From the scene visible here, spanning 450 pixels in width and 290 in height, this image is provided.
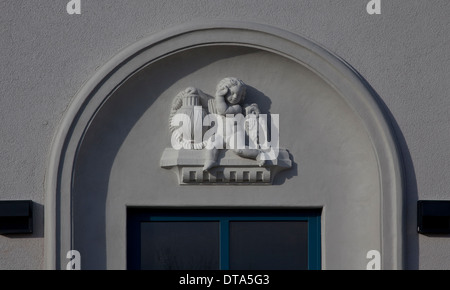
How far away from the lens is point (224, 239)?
763 cm

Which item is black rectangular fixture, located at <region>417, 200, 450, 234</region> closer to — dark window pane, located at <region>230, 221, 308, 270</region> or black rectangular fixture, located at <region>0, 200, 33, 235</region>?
dark window pane, located at <region>230, 221, 308, 270</region>

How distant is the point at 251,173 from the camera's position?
7523 millimetres

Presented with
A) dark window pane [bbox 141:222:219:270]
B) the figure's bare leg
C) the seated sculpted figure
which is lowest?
dark window pane [bbox 141:222:219:270]

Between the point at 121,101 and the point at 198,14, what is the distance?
929 mm

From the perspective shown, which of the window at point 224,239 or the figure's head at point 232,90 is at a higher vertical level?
the figure's head at point 232,90

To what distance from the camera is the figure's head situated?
7480 millimetres

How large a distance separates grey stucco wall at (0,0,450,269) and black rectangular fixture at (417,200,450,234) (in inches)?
2.9

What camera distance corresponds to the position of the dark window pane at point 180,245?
7.61m

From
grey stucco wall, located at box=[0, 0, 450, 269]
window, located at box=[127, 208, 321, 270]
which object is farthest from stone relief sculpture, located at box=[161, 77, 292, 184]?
grey stucco wall, located at box=[0, 0, 450, 269]

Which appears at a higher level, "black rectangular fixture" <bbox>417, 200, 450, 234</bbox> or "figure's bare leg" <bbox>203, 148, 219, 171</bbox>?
"figure's bare leg" <bbox>203, 148, 219, 171</bbox>

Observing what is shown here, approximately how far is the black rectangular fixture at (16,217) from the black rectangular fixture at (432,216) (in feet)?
9.91

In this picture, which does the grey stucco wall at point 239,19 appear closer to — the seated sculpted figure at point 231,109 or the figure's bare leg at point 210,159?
the seated sculpted figure at point 231,109

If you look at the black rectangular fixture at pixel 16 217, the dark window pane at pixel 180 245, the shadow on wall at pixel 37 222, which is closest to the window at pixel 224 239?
the dark window pane at pixel 180 245
